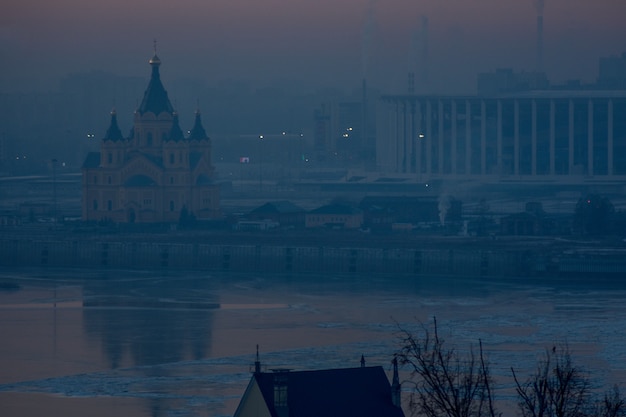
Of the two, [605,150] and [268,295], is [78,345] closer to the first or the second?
[268,295]

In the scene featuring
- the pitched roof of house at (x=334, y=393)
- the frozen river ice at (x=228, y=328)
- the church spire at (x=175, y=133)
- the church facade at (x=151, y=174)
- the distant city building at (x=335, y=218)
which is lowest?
the frozen river ice at (x=228, y=328)

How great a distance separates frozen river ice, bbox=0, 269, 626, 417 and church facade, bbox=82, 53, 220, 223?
5583 millimetres

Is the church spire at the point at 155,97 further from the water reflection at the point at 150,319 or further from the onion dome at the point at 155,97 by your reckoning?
the water reflection at the point at 150,319

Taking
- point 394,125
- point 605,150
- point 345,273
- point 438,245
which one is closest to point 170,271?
point 345,273

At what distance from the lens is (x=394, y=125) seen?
4303 centimetres

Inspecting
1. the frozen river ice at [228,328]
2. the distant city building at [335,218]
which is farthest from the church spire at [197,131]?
the frozen river ice at [228,328]

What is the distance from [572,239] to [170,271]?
20.4ft

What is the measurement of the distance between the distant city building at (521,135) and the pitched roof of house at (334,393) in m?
29.3

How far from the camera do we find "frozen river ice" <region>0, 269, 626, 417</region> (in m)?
11.3

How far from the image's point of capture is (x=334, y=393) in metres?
7.93

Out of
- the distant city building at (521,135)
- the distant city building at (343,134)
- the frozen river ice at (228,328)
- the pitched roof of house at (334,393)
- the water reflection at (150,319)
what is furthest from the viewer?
the distant city building at (343,134)

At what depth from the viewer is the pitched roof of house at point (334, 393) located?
25.3ft

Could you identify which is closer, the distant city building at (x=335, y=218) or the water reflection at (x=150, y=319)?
the water reflection at (x=150, y=319)

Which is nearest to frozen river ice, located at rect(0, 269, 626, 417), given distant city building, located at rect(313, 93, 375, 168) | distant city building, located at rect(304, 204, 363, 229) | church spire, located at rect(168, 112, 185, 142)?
distant city building, located at rect(304, 204, 363, 229)
